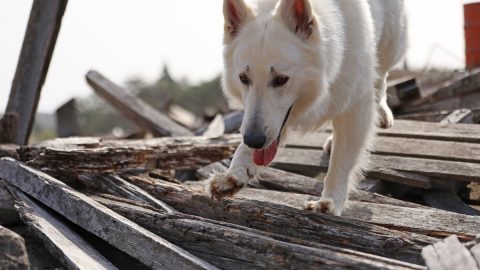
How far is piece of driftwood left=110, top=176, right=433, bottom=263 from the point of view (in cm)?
294

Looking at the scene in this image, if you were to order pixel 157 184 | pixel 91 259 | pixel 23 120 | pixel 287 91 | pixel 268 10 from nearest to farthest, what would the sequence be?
pixel 91 259
pixel 287 91
pixel 268 10
pixel 157 184
pixel 23 120

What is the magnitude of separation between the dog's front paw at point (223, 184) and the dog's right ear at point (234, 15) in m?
0.86

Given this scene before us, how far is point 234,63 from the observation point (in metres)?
3.79

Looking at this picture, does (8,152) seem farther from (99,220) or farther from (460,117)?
(460,117)

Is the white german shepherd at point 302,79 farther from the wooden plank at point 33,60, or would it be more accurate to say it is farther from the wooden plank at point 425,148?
the wooden plank at point 33,60

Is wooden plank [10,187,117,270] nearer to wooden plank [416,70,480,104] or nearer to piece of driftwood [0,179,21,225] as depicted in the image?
piece of driftwood [0,179,21,225]

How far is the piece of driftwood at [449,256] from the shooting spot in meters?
2.44

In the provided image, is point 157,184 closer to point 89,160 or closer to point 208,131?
point 89,160

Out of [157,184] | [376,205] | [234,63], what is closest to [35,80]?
[157,184]

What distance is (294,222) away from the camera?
3.36 meters

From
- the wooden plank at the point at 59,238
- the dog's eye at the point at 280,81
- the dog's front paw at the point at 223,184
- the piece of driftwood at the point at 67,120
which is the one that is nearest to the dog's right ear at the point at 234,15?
the dog's eye at the point at 280,81

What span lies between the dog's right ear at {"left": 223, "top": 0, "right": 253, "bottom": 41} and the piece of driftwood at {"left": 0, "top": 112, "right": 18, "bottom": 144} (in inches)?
98.5

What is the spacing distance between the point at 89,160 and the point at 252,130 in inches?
62.3

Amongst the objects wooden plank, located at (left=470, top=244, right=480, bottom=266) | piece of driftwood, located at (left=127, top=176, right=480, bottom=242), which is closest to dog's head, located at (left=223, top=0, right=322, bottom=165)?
piece of driftwood, located at (left=127, top=176, right=480, bottom=242)
